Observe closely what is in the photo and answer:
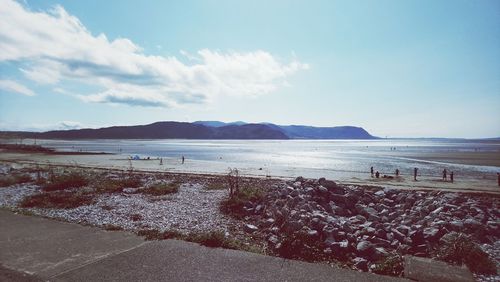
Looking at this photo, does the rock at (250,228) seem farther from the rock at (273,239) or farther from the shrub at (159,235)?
the shrub at (159,235)

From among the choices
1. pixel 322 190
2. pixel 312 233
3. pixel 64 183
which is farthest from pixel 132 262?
pixel 64 183

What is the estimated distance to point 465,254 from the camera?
18.7 feet

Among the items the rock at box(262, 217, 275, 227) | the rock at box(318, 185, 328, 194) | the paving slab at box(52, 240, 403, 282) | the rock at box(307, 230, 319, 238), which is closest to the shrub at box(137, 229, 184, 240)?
the paving slab at box(52, 240, 403, 282)

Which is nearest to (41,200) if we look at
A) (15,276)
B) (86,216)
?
(86,216)

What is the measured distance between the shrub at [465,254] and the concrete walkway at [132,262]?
6.34 ft

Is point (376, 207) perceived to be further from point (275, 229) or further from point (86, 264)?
point (86, 264)

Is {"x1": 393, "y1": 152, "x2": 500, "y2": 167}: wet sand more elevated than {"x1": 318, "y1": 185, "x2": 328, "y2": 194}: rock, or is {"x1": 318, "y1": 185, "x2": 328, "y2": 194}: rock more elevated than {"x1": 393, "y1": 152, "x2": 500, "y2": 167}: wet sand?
{"x1": 318, "y1": 185, "x2": 328, "y2": 194}: rock

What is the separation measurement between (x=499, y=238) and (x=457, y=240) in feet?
8.24

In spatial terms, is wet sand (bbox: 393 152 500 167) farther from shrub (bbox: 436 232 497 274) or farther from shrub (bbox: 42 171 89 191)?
shrub (bbox: 42 171 89 191)

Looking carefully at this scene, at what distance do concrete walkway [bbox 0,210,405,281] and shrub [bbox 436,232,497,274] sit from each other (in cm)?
193

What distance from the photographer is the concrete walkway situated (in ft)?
15.4

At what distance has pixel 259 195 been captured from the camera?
11.3 meters

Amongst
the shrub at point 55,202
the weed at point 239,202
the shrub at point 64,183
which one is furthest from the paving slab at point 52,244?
the shrub at point 64,183

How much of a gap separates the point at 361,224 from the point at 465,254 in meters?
2.63
